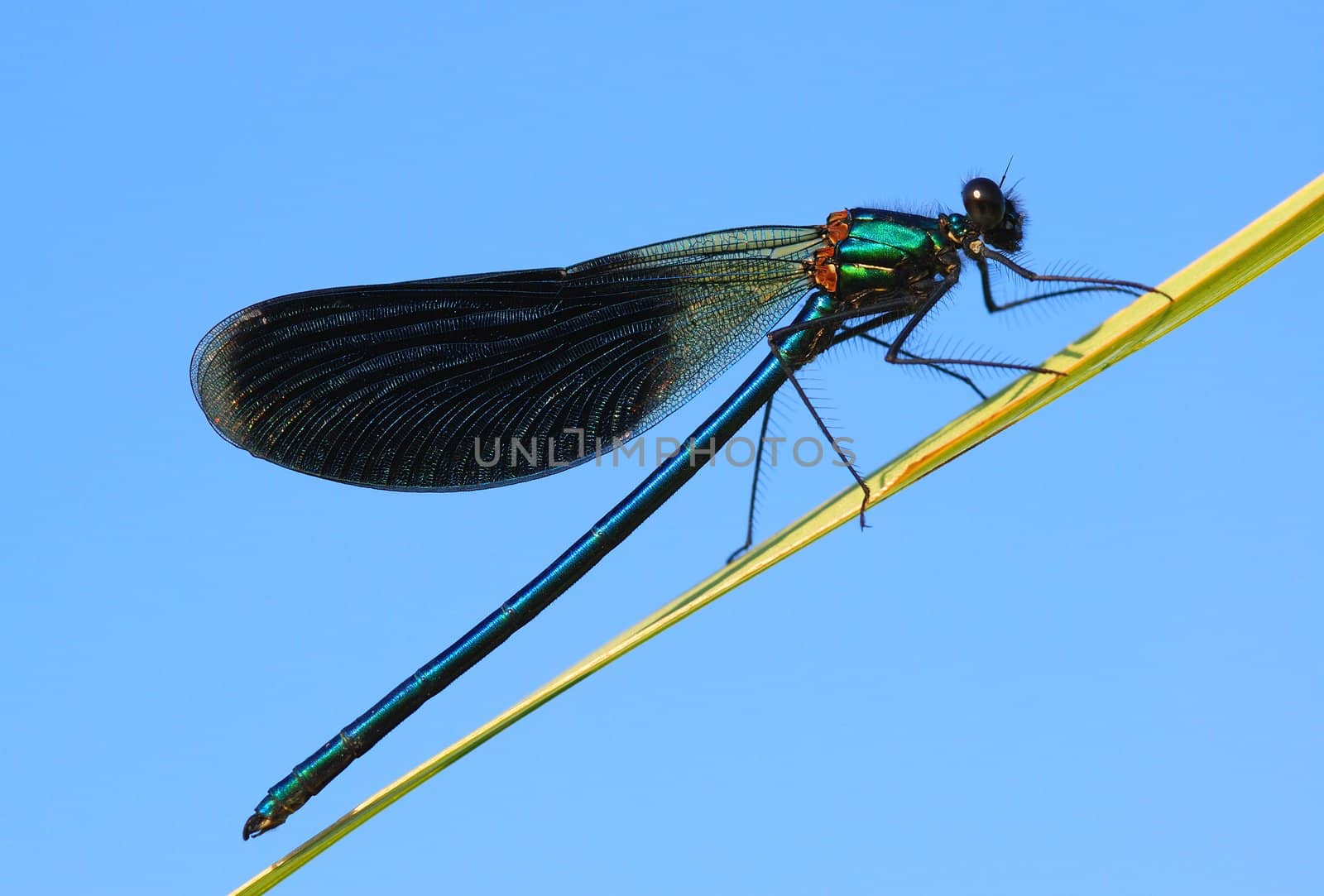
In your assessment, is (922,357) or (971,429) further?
(922,357)

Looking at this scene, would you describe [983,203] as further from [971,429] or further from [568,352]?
[971,429]

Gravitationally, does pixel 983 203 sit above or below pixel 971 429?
above

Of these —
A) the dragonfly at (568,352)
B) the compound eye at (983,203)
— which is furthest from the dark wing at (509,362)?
the compound eye at (983,203)

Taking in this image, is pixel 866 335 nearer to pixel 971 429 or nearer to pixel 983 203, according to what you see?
pixel 983 203

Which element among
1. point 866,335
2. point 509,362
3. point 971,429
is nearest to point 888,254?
point 866,335

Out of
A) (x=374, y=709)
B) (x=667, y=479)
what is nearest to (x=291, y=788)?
(x=374, y=709)

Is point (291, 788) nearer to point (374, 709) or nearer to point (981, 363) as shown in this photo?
point (374, 709)
